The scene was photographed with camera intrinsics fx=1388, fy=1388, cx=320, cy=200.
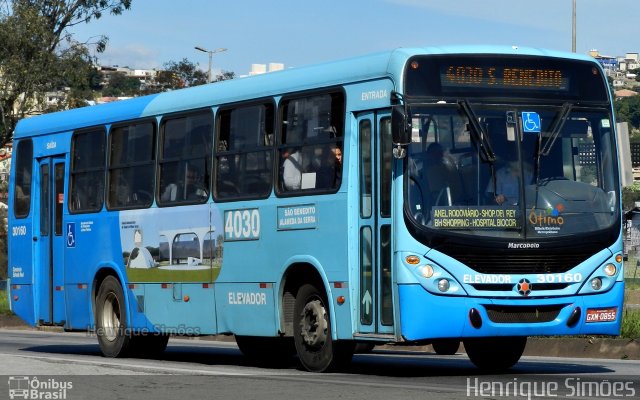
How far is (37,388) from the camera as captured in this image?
1183 centimetres

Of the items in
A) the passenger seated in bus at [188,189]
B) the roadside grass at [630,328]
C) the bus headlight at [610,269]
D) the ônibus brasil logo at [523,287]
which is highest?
the passenger seated in bus at [188,189]

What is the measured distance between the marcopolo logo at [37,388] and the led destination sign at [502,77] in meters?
4.60

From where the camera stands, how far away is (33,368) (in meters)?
13.7

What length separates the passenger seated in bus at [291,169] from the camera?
1473 cm

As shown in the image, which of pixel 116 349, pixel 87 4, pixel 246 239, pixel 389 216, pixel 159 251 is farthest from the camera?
pixel 87 4

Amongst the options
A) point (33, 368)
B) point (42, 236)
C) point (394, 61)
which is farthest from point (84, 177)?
point (394, 61)

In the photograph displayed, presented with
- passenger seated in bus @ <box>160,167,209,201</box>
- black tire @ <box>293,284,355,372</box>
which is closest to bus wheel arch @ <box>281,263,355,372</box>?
black tire @ <box>293,284,355,372</box>

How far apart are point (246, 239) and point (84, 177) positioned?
447 centimetres

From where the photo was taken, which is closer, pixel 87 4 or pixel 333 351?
pixel 333 351

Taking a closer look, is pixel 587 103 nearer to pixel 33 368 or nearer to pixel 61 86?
pixel 33 368

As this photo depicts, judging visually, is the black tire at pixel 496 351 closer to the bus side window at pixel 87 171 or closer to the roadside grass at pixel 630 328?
the roadside grass at pixel 630 328

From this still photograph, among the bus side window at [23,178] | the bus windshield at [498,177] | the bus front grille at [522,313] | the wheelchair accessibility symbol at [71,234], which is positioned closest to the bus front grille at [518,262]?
the bus windshield at [498,177]

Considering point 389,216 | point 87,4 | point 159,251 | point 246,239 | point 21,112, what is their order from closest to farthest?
point 389,216
point 246,239
point 159,251
point 21,112
point 87,4

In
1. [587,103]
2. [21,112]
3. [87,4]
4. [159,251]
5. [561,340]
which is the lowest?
[561,340]
